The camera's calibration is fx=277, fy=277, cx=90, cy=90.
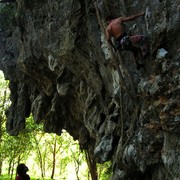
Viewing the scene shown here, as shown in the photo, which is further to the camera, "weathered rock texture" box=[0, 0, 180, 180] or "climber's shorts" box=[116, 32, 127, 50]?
"climber's shorts" box=[116, 32, 127, 50]

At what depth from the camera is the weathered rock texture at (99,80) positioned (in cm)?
921

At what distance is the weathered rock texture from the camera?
9.21 metres

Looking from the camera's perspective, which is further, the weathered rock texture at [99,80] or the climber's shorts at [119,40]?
the climber's shorts at [119,40]

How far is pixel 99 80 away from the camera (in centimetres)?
1731

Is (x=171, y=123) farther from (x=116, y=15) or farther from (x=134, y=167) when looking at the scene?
(x=116, y=15)

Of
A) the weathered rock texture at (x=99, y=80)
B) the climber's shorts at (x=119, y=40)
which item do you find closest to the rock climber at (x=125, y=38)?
the climber's shorts at (x=119, y=40)

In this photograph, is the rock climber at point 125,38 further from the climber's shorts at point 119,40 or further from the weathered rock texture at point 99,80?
the weathered rock texture at point 99,80

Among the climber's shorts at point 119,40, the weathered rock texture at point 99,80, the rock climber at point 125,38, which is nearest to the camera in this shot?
the weathered rock texture at point 99,80

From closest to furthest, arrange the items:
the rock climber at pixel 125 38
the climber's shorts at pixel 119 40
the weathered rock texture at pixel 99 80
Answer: the weathered rock texture at pixel 99 80 < the rock climber at pixel 125 38 < the climber's shorts at pixel 119 40

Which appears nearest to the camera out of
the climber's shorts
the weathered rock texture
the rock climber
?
the weathered rock texture

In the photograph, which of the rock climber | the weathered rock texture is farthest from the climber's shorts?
the weathered rock texture

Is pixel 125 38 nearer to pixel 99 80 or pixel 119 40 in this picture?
pixel 119 40

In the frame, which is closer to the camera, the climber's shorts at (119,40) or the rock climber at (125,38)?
the rock climber at (125,38)

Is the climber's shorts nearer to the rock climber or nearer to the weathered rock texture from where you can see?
the rock climber
